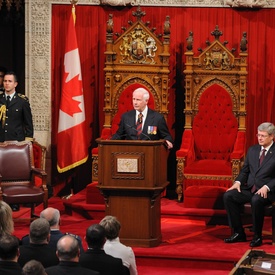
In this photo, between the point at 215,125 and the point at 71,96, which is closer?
the point at 215,125

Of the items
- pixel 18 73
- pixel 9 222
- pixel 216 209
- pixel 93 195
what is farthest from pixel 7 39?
pixel 9 222

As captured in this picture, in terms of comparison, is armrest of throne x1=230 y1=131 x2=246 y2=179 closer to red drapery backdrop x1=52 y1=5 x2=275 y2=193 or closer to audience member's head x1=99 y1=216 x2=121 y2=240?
red drapery backdrop x1=52 y1=5 x2=275 y2=193

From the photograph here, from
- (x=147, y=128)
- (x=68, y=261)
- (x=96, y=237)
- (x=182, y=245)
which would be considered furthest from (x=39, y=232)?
(x=147, y=128)

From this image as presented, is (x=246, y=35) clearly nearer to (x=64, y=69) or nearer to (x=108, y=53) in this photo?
(x=108, y=53)

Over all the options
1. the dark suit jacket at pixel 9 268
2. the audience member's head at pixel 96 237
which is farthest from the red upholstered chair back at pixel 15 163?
the dark suit jacket at pixel 9 268

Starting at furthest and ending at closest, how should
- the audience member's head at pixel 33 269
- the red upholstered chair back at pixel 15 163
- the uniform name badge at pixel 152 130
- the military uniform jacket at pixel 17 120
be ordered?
the military uniform jacket at pixel 17 120, the red upholstered chair back at pixel 15 163, the uniform name badge at pixel 152 130, the audience member's head at pixel 33 269

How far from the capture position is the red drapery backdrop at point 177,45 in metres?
10.0

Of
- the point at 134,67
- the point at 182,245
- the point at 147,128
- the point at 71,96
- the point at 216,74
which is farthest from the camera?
the point at 71,96

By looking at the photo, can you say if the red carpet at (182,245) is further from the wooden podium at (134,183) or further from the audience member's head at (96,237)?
the audience member's head at (96,237)

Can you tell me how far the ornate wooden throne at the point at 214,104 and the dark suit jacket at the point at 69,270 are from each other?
4.59 metres

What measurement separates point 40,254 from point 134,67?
484 cm

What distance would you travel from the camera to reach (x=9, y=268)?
459cm

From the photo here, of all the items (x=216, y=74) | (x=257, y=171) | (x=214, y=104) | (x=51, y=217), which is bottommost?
(x=51, y=217)

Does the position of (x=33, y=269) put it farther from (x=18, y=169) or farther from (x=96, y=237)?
(x=18, y=169)
